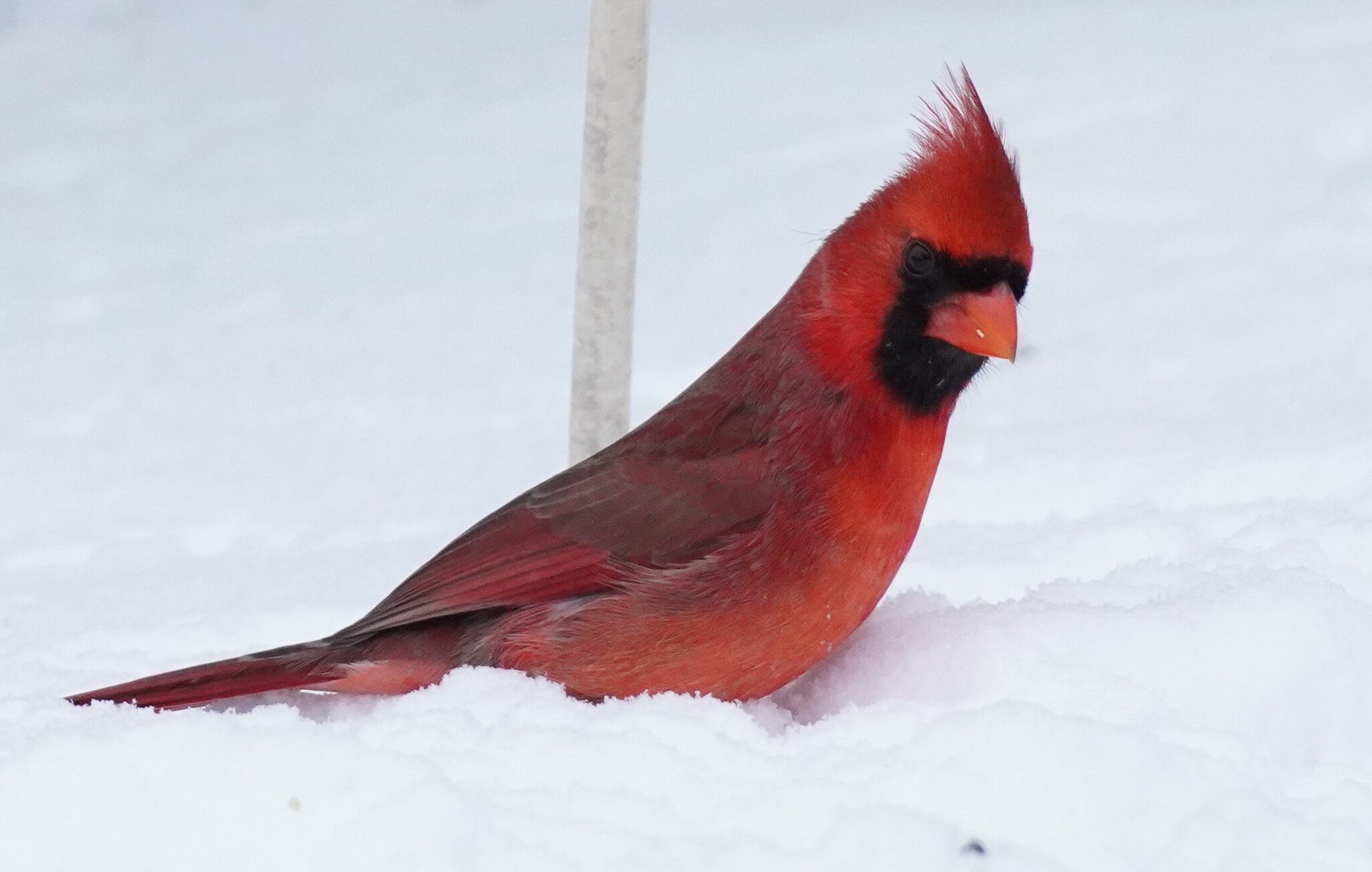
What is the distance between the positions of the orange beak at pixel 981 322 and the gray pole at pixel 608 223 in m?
0.91

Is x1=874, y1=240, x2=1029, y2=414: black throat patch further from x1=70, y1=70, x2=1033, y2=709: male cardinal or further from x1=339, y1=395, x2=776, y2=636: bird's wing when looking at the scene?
x1=339, y1=395, x2=776, y2=636: bird's wing

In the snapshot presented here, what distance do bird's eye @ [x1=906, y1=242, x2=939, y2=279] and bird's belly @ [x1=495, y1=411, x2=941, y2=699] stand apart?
0.17 metres

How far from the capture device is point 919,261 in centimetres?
161

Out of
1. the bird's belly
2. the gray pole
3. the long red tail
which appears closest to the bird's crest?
the bird's belly

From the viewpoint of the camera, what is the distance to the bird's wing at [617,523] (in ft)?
5.42

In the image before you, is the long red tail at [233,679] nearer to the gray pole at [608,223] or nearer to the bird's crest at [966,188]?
the bird's crest at [966,188]

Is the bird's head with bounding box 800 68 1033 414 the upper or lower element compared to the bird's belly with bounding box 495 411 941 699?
upper

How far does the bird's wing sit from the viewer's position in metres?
1.65

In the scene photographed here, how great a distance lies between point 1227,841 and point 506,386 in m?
2.89

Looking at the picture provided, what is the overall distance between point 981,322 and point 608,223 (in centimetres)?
95

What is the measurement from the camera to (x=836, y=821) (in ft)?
4.06

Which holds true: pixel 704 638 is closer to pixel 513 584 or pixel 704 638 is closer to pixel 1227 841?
pixel 513 584

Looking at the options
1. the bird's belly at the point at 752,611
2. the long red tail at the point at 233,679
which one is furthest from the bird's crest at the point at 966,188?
the long red tail at the point at 233,679

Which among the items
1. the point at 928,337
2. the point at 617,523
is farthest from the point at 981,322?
the point at 617,523
